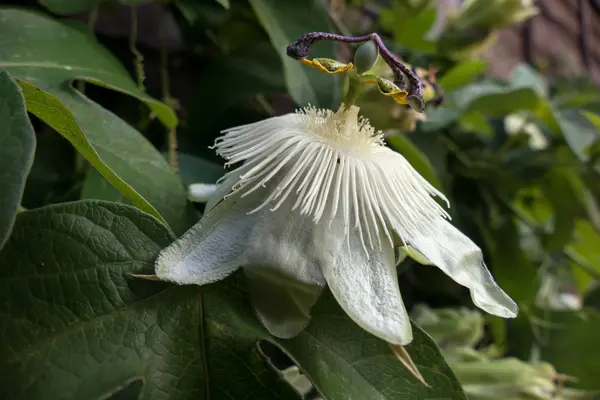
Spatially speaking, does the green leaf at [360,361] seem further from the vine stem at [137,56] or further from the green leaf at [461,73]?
the green leaf at [461,73]

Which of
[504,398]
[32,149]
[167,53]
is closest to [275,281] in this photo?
[32,149]

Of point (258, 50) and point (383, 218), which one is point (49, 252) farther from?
point (258, 50)

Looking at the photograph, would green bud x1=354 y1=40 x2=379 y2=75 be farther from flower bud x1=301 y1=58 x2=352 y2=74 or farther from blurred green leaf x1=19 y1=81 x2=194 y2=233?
blurred green leaf x1=19 y1=81 x2=194 y2=233

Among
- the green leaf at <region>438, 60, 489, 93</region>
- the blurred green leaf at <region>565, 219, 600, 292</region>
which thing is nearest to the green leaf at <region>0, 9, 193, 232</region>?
the green leaf at <region>438, 60, 489, 93</region>

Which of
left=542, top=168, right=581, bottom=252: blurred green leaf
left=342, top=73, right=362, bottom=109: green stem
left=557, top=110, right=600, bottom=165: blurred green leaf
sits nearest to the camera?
left=342, top=73, right=362, bottom=109: green stem

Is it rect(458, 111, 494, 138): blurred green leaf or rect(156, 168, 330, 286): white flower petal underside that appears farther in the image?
rect(458, 111, 494, 138): blurred green leaf

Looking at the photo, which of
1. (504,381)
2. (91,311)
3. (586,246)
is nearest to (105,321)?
(91,311)

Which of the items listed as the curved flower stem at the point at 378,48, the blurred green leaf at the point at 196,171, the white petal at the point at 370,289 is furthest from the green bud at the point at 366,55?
the blurred green leaf at the point at 196,171

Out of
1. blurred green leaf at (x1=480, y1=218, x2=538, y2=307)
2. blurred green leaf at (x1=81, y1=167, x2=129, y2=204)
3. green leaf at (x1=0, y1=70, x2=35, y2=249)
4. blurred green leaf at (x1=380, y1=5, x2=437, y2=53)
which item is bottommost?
blurred green leaf at (x1=480, y1=218, x2=538, y2=307)

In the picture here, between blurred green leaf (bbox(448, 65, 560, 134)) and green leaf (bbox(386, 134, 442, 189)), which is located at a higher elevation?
blurred green leaf (bbox(448, 65, 560, 134))
